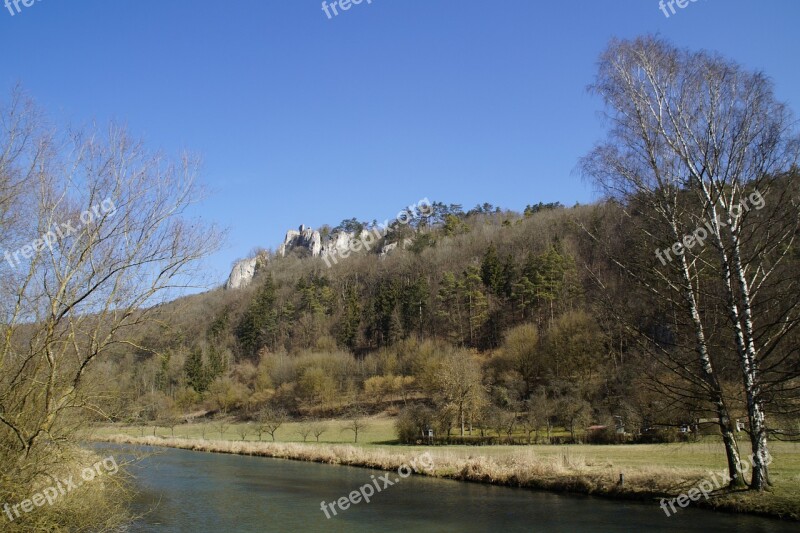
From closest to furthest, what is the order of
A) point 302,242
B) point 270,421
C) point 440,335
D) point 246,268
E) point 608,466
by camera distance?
point 608,466 < point 270,421 < point 440,335 < point 246,268 < point 302,242

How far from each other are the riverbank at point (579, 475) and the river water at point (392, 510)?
45cm

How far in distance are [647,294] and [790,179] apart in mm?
4853

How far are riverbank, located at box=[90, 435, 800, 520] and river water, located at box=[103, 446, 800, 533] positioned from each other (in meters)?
0.45

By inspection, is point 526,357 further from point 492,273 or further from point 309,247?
point 309,247

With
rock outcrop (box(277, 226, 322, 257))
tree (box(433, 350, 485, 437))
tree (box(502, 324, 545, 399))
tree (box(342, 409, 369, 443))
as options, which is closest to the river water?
tree (box(433, 350, 485, 437))

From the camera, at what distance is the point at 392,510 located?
19.6 m

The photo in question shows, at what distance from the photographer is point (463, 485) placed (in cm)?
2588

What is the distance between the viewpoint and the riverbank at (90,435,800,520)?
14578mm

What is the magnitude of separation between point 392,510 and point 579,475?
8.21m

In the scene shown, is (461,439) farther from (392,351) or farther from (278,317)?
(278,317)

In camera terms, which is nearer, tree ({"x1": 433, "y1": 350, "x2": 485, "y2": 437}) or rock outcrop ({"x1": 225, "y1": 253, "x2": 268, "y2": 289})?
tree ({"x1": 433, "y1": 350, "x2": 485, "y2": 437})

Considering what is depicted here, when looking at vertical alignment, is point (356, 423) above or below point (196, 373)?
below

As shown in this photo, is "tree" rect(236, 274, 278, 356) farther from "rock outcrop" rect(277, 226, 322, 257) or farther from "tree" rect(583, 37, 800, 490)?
"tree" rect(583, 37, 800, 490)

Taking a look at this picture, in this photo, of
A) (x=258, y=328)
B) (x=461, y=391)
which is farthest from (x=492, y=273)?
(x=258, y=328)
